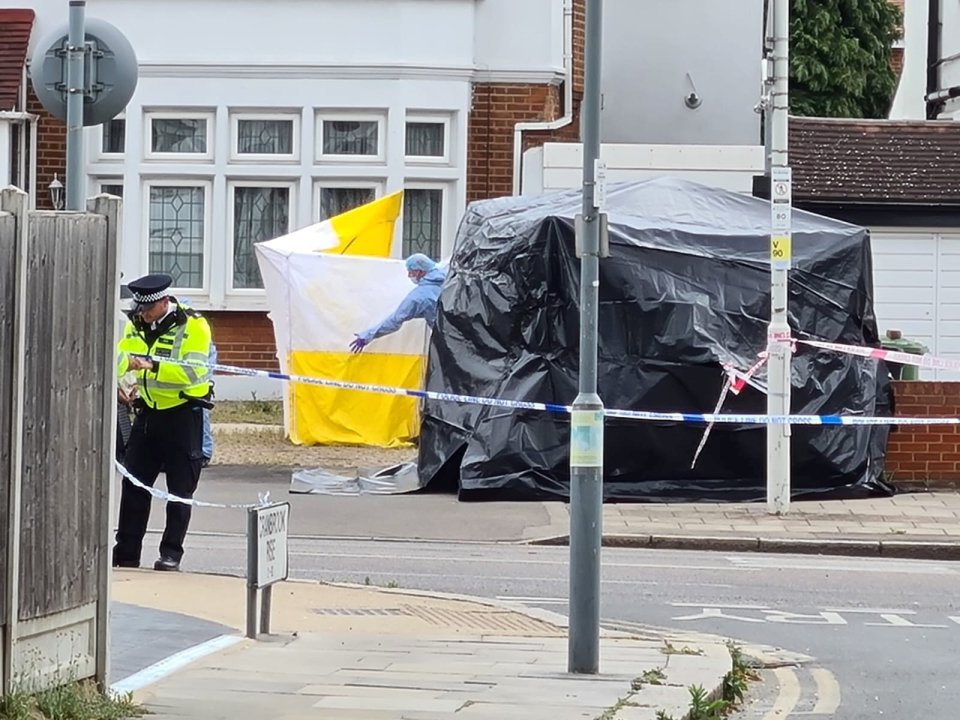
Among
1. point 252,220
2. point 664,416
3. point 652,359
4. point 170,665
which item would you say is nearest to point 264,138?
point 252,220

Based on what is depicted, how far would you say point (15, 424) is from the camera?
21.2ft

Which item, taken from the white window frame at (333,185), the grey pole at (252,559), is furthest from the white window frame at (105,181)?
the grey pole at (252,559)

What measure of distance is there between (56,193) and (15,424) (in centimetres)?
1648

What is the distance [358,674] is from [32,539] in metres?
1.95

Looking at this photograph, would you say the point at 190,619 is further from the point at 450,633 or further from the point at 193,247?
the point at 193,247

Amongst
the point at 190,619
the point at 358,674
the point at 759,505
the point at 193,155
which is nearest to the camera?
the point at 358,674

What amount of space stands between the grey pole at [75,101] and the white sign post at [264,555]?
5.75 ft

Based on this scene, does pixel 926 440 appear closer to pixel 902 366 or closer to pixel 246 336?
pixel 902 366

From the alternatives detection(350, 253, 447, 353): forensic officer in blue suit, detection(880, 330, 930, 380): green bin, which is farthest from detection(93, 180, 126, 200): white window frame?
detection(880, 330, 930, 380): green bin

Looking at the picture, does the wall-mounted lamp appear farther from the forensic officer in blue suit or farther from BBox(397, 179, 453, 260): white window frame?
the forensic officer in blue suit

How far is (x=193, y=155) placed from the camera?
22.9m

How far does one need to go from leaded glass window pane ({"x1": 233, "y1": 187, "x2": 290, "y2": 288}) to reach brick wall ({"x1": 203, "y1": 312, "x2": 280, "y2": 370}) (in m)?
0.43

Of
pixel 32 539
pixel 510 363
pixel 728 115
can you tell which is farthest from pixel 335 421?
pixel 32 539

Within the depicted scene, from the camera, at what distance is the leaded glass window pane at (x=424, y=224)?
2298cm
